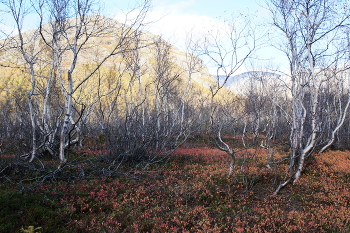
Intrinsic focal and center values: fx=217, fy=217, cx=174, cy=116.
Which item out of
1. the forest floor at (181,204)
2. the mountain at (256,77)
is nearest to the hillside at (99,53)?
the mountain at (256,77)

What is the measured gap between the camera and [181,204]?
6.18 metres

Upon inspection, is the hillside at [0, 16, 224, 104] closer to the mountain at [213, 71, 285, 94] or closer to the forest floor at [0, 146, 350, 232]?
the mountain at [213, 71, 285, 94]

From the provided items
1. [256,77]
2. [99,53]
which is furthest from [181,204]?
[99,53]

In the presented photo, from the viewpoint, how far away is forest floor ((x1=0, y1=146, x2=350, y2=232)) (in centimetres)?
490

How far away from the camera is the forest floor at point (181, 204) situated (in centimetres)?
490

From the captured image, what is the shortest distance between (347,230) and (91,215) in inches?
231

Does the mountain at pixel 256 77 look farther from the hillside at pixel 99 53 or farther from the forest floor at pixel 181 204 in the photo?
the forest floor at pixel 181 204

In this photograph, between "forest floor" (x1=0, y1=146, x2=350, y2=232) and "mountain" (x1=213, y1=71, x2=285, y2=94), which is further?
"mountain" (x1=213, y1=71, x2=285, y2=94)

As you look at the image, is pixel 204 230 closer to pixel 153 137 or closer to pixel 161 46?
pixel 153 137

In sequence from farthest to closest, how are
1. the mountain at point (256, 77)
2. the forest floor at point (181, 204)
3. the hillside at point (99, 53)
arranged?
the mountain at point (256, 77) → the hillside at point (99, 53) → the forest floor at point (181, 204)

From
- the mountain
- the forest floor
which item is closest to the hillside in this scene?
the mountain

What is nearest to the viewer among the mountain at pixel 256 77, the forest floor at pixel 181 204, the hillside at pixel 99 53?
the forest floor at pixel 181 204

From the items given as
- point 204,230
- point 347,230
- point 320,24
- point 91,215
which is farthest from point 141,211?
point 320,24

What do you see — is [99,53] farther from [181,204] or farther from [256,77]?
[181,204]
